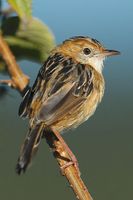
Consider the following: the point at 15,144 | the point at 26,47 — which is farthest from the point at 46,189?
the point at 26,47

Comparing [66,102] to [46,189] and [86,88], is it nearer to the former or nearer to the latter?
[86,88]

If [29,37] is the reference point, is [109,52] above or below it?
above

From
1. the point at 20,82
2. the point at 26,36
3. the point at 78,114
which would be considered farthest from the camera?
the point at 78,114

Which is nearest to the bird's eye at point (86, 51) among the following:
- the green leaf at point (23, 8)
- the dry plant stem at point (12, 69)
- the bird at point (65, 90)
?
the bird at point (65, 90)

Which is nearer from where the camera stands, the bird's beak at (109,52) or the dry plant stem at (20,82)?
the dry plant stem at (20,82)

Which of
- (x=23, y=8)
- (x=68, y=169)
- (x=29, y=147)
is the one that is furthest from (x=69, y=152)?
(x=23, y=8)

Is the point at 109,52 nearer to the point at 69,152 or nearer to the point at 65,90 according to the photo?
the point at 65,90

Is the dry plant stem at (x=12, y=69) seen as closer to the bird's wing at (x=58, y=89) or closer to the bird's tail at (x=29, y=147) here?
the bird's tail at (x=29, y=147)
